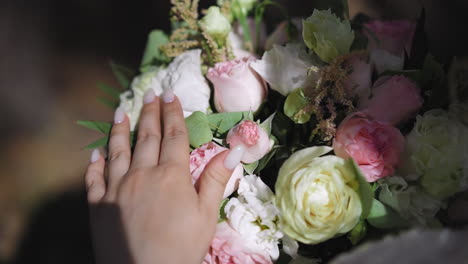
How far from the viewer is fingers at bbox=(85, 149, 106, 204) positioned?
0.70 metres

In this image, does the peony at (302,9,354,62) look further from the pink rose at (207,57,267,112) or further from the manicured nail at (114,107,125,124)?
the manicured nail at (114,107,125,124)

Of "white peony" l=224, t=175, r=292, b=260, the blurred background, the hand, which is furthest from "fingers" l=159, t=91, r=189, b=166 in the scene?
the blurred background

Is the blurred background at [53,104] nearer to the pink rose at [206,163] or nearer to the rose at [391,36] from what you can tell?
the pink rose at [206,163]

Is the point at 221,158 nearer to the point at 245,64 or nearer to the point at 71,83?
the point at 245,64

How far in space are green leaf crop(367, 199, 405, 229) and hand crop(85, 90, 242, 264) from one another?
0.20 metres

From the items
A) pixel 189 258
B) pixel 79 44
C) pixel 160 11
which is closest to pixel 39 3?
pixel 79 44

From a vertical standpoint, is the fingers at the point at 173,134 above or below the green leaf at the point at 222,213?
above

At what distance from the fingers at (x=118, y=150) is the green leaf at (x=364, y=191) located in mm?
385

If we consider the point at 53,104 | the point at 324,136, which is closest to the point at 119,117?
the point at 324,136

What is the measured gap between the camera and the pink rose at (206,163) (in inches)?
25.1

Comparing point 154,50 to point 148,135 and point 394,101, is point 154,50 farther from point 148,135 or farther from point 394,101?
point 394,101

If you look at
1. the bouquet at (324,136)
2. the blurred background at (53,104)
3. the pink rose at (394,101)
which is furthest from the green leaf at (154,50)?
the blurred background at (53,104)

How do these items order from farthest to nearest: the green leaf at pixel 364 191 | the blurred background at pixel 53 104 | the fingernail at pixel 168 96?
the blurred background at pixel 53 104
the fingernail at pixel 168 96
the green leaf at pixel 364 191

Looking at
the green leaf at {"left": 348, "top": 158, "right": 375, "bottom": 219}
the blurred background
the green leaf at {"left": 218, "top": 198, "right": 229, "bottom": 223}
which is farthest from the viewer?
the blurred background
